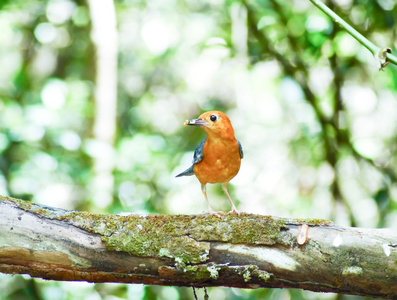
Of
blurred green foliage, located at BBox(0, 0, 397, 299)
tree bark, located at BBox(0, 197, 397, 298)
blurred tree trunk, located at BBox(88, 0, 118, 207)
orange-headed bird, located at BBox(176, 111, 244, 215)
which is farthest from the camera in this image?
blurred tree trunk, located at BBox(88, 0, 118, 207)

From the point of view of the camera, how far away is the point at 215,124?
3.86 metres

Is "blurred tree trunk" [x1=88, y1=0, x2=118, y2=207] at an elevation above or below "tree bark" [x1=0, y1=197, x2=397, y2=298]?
above

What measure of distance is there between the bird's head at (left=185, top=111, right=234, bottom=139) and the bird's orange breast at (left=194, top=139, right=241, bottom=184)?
0.06 meters

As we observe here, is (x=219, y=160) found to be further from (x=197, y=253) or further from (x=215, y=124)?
(x=197, y=253)

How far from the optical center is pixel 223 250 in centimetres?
269

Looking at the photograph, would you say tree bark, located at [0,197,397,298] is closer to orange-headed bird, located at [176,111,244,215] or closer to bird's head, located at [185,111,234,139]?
orange-headed bird, located at [176,111,244,215]

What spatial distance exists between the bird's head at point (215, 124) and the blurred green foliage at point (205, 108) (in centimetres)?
160

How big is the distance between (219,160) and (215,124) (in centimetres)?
31

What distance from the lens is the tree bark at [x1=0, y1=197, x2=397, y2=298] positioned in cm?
257

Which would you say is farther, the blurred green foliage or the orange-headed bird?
the blurred green foliage

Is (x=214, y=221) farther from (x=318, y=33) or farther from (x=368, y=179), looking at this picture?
(x=368, y=179)

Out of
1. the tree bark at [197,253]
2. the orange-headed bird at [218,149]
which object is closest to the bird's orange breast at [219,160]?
the orange-headed bird at [218,149]

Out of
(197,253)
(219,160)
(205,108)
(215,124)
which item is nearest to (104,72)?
(205,108)

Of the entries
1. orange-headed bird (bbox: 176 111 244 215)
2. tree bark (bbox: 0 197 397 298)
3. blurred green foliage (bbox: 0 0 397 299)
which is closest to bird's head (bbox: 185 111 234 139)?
orange-headed bird (bbox: 176 111 244 215)
